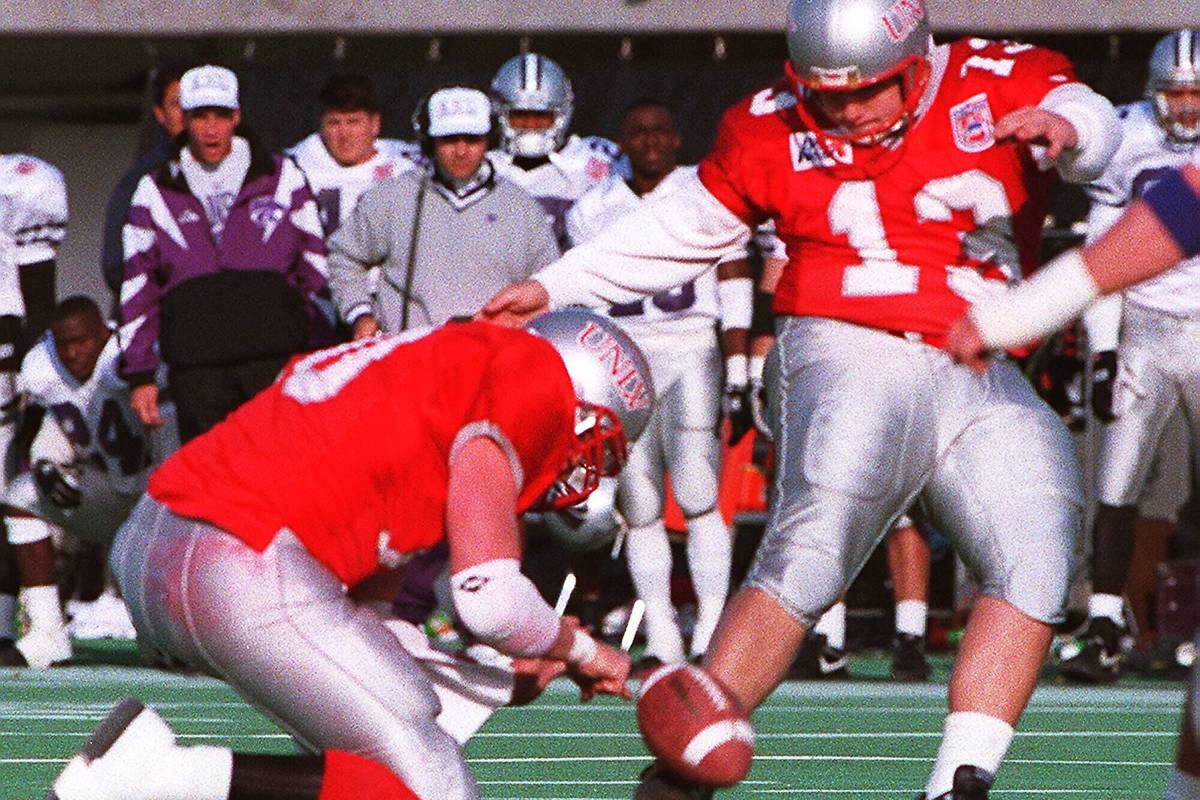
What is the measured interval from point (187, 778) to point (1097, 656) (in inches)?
201

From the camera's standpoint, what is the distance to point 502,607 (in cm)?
407

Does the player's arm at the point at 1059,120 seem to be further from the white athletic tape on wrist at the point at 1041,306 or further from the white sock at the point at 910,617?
the white sock at the point at 910,617

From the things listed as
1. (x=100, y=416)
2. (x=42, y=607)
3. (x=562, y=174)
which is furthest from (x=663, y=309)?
(x=42, y=607)

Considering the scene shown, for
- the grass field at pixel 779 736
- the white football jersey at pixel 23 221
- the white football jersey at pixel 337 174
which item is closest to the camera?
the grass field at pixel 779 736

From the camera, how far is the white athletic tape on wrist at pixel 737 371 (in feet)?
30.1

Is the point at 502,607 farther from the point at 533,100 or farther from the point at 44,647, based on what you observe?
the point at 533,100

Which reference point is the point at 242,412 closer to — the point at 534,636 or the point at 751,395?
the point at 534,636

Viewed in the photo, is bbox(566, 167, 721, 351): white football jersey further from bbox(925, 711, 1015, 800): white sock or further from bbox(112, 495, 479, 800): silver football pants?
bbox(112, 495, 479, 800): silver football pants

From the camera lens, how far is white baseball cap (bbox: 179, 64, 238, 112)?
864 cm

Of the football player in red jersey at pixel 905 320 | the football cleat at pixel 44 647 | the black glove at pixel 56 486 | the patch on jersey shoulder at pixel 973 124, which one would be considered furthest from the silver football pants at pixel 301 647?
the black glove at pixel 56 486

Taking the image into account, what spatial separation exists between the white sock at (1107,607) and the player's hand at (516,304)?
3.95 m

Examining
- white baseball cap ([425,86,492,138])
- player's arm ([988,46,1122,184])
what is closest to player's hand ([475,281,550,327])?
player's arm ([988,46,1122,184])

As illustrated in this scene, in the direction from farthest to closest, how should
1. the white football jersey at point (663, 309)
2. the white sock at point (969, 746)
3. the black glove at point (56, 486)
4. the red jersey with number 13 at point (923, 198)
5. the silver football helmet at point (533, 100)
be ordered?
the silver football helmet at point (533, 100) → the black glove at point (56, 486) → the white football jersey at point (663, 309) → the red jersey with number 13 at point (923, 198) → the white sock at point (969, 746)

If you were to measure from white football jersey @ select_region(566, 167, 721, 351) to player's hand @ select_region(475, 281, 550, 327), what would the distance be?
359 centimetres
